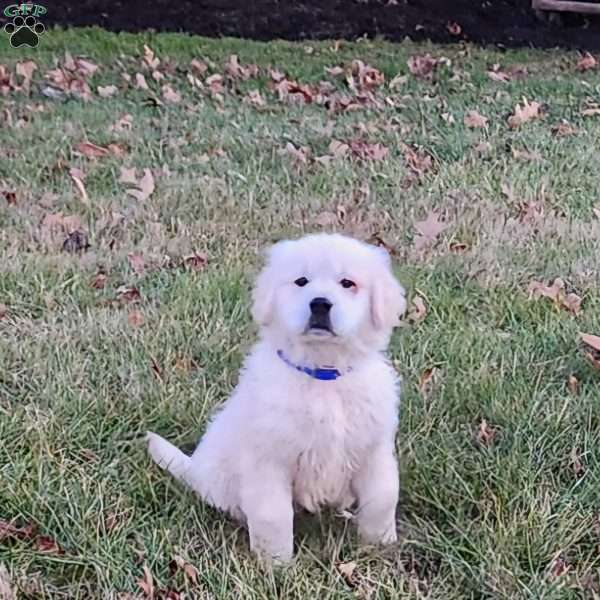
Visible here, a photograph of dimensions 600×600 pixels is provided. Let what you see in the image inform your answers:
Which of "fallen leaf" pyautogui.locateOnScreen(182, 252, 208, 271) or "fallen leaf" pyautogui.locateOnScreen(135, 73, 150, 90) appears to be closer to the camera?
"fallen leaf" pyautogui.locateOnScreen(182, 252, 208, 271)

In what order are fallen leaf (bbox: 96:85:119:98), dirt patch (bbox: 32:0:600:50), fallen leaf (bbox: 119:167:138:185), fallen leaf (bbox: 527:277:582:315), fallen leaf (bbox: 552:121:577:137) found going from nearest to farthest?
fallen leaf (bbox: 527:277:582:315), fallen leaf (bbox: 119:167:138:185), fallen leaf (bbox: 552:121:577:137), fallen leaf (bbox: 96:85:119:98), dirt patch (bbox: 32:0:600:50)

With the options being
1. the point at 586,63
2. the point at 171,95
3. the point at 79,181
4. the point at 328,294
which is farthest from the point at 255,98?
the point at 328,294

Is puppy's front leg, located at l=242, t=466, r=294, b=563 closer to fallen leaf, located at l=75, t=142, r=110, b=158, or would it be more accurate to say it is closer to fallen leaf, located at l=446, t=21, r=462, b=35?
fallen leaf, located at l=75, t=142, r=110, b=158

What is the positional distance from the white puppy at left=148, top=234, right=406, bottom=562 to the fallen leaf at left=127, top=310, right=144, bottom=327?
116 cm

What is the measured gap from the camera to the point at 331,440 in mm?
2574

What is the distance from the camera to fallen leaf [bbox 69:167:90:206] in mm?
5370

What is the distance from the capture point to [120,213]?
516 centimetres

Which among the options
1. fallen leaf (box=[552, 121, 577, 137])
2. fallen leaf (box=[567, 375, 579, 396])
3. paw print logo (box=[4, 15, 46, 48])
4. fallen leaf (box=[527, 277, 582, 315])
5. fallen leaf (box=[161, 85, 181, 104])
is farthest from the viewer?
paw print logo (box=[4, 15, 46, 48])

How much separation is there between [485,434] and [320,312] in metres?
0.86

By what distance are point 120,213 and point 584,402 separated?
2.60 metres

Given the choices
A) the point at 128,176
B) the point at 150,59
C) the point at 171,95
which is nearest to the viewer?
the point at 128,176

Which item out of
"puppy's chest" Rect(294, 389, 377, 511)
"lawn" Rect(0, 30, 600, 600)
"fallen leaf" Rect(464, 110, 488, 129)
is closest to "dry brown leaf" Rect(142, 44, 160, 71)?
"lawn" Rect(0, 30, 600, 600)

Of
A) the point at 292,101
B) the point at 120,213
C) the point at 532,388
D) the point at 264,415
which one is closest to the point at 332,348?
the point at 264,415

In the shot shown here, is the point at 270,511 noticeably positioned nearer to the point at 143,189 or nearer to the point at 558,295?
the point at 558,295
